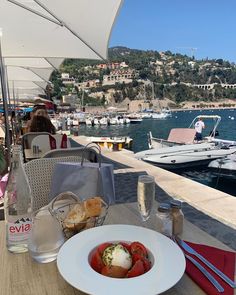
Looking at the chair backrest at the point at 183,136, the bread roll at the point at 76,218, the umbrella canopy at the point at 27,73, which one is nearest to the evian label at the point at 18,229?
the bread roll at the point at 76,218

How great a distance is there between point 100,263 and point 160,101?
351 ft

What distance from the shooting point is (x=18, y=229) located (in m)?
0.98

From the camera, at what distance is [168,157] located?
34.6 ft

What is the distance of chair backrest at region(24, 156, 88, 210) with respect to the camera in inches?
68.2

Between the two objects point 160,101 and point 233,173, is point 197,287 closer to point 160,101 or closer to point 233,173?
point 233,173

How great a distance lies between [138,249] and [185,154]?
10230 millimetres

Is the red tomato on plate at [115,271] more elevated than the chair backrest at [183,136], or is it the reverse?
the red tomato on plate at [115,271]

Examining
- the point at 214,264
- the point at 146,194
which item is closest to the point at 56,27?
the point at 146,194

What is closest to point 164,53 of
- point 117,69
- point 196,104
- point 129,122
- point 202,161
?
point 117,69

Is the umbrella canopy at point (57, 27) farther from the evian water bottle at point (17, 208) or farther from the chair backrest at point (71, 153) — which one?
the evian water bottle at point (17, 208)

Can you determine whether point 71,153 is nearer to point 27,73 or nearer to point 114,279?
point 114,279

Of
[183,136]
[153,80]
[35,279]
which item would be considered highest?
[153,80]

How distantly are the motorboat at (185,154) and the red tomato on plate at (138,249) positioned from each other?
922cm

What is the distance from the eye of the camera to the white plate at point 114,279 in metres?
0.71
